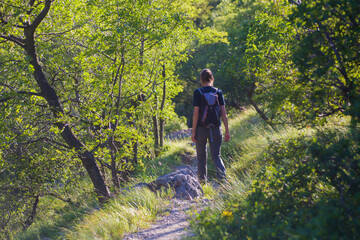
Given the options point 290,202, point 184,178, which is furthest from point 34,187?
point 290,202

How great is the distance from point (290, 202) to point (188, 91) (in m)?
21.2

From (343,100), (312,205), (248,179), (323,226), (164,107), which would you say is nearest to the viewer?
(323,226)

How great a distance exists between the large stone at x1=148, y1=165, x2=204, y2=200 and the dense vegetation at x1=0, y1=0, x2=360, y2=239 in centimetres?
50

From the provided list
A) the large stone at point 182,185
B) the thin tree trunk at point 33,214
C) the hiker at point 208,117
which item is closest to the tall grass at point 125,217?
the large stone at point 182,185

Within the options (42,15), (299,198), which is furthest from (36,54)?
(299,198)

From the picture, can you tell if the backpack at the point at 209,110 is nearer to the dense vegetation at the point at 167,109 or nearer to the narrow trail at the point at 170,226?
the dense vegetation at the point at 167,109

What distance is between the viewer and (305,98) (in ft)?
12.8

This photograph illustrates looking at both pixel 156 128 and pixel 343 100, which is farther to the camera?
pixel 156 128

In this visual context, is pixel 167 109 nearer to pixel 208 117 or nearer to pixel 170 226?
pixel 208 117

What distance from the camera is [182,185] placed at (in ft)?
19.6

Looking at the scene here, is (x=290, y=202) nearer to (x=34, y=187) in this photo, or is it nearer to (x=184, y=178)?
(x=184, y=178)

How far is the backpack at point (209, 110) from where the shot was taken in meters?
5.31

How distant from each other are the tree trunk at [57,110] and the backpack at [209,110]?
8.60ft

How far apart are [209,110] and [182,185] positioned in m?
1.53
